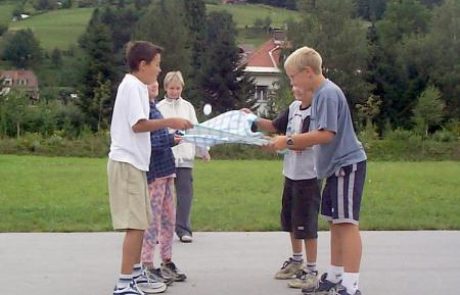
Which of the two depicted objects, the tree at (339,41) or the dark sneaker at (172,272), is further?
the tree at (339,41)

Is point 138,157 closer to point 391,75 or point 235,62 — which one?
point 391,75

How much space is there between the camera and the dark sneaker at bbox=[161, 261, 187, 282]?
6.23 m

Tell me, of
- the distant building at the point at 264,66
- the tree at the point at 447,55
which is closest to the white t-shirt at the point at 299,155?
the tree at the point at 447,55

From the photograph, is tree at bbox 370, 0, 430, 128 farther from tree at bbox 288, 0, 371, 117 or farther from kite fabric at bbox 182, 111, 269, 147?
kite fabric at bbox 182, 111, 269, 147

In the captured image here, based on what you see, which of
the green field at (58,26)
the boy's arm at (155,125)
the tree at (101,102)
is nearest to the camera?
the boy's arm at (155,125)

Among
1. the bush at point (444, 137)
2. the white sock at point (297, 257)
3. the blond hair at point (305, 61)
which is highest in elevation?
the blond hair at point (305, 61)

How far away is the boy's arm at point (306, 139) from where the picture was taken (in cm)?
552

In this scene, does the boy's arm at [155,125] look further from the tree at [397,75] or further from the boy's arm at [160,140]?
the tree at [397,75]

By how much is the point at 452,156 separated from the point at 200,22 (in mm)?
49671

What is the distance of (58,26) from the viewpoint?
89875 mm

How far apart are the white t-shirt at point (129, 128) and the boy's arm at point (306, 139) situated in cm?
85

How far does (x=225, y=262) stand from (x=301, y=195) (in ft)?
3.21

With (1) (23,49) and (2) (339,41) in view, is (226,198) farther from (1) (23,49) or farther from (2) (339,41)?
(1) (23,49)

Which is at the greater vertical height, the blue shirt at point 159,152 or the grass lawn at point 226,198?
the blue shirt at point 159,152
